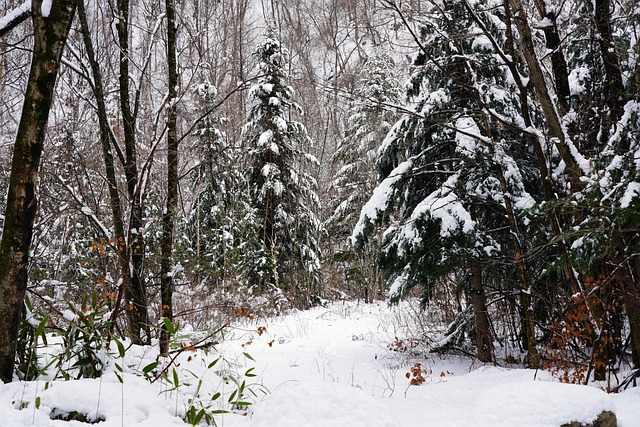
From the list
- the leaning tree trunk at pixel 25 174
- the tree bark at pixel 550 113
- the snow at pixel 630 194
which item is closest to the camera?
the leaning tree trunk at pixel 25 174

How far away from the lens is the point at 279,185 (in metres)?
12.8

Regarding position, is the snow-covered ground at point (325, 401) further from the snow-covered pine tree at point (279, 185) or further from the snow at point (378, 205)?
the snow-covered pine tree at point (279, 185)

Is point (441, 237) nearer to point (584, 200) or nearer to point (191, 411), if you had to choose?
point (584, 200)

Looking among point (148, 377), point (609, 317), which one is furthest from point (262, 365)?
point (609, 317)

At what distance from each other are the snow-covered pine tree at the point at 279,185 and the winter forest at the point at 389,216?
0.34 metres

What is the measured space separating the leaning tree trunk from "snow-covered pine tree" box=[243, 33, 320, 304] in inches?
363

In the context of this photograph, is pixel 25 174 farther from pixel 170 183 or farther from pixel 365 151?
pixel 365 151

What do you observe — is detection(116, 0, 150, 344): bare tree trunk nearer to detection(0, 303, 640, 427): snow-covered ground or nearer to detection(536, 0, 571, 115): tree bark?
detection(0, 303, 640, 427): snow-covered ground

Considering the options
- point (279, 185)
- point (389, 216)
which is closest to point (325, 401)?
point (389, 216)

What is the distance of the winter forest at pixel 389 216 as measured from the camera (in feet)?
10.3

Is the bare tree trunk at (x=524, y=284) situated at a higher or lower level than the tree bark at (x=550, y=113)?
lower

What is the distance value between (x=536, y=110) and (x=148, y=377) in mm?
5500

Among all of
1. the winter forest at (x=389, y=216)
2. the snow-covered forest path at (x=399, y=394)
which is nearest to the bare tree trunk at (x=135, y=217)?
the winter forest at (x=389, y=216)

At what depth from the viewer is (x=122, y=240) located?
173 inches
